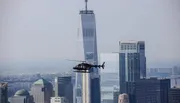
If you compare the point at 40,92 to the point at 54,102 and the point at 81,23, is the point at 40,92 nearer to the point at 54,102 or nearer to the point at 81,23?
the point at 54,102

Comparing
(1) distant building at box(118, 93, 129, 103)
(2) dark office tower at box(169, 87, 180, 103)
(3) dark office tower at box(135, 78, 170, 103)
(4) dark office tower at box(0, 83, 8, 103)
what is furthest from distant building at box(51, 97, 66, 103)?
(2) dark office tower at box(169, 87, 180, 103)

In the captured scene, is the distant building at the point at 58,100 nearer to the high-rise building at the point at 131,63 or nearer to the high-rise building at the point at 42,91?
the high-rise building at the point at 42,91

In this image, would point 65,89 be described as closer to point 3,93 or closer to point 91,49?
point 91,49

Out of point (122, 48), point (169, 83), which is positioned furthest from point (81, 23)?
point (169, 83)

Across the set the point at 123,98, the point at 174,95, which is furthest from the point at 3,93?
the point at 174,95

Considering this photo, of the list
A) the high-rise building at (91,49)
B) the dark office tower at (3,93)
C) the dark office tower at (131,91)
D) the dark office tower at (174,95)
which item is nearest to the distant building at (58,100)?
the high-rise building at (91,49)
